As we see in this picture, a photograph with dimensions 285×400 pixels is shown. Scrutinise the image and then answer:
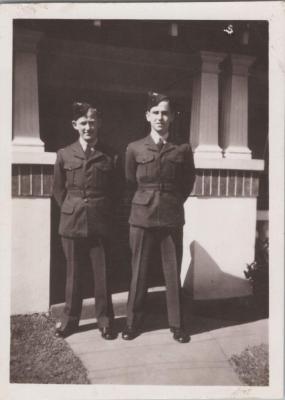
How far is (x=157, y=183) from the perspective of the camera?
2.55 meters

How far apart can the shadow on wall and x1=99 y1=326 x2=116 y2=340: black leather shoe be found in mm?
771

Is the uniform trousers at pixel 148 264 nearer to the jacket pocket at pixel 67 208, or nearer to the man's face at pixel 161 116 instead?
the jacket pocket at pixel 67 208

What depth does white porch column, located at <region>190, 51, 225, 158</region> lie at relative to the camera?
3086 millimetres

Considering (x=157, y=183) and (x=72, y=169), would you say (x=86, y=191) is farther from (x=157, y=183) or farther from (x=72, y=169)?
(x=157, y=183)

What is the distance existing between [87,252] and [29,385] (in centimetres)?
81

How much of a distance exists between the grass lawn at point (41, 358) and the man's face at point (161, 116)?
140cm

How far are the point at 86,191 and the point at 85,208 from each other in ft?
0.33

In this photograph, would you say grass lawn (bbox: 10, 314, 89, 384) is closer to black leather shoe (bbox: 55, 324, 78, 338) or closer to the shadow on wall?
black leather shoe (bbox: 55, 324, 78, 338)

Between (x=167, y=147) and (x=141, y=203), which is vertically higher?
(x=167, y=147)

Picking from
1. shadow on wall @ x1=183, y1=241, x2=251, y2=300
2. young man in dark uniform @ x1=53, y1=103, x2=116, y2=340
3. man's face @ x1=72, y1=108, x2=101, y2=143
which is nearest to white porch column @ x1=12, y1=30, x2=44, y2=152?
young man in dark uniform @ x1=53, y1=103, x2=116, y2=340

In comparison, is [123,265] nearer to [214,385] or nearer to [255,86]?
[214,385]

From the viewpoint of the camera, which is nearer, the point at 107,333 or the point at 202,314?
the point at 107,333

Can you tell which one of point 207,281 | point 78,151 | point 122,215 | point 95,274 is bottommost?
point 207,281

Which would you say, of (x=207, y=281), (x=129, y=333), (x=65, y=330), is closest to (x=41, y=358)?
(x=65, y=330)
